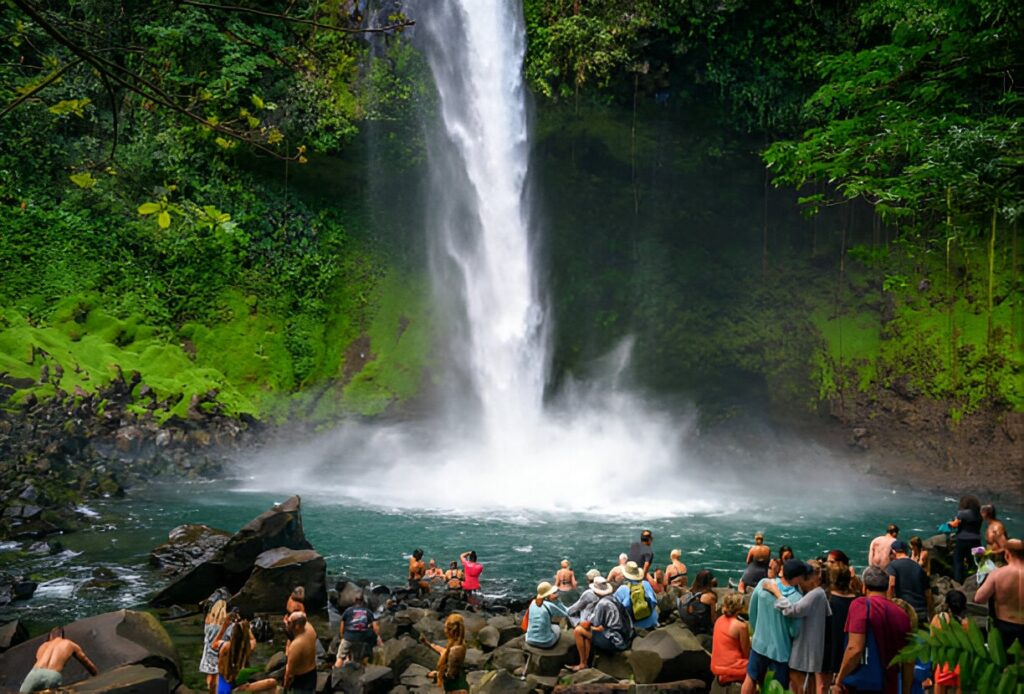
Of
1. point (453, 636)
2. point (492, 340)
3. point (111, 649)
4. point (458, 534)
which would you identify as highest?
point (492, 340)

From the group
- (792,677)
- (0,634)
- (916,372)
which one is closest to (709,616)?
(792,677)

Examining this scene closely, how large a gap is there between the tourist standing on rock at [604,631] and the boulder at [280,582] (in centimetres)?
472

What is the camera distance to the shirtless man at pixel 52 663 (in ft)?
22.1

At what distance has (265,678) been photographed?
804 centimetres

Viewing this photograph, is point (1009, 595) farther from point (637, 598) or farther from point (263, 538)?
point (263, 538)

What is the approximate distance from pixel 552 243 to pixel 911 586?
883 inches

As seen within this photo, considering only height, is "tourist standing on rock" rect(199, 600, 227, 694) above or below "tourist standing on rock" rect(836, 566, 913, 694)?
below

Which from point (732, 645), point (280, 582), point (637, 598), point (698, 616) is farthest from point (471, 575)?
point (732, 645)

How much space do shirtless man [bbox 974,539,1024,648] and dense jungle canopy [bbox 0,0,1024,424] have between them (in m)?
19.0

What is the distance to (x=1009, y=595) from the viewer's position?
5660 mm

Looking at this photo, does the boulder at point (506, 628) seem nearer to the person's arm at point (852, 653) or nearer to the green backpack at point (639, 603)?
the green backpack at point (639, 603)

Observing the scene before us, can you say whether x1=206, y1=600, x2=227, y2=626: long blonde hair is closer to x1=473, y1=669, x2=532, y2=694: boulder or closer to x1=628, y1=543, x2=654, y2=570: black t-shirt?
x1=473, y1=669, x2=532, y2=694: boulder

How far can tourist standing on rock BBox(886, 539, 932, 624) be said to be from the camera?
7.77 metres

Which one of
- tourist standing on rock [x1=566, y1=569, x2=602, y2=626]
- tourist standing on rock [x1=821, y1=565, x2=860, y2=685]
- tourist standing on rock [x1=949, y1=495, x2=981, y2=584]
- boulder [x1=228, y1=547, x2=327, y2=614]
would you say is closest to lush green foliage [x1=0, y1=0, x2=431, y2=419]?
boulder [x1=228, y1=547, x2=327, y2=614]
